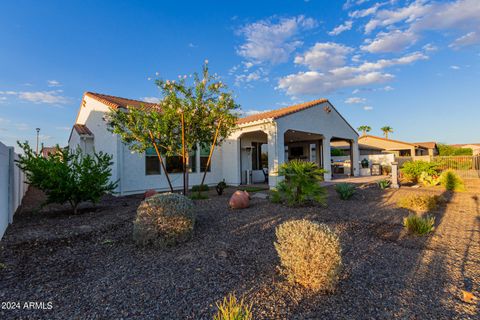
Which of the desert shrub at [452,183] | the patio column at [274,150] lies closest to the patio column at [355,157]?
the desert shrub at [452,183]

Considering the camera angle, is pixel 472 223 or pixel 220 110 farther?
pixel 220 110

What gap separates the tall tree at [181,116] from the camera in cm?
774

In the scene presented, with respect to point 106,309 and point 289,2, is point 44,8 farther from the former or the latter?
point 106,309

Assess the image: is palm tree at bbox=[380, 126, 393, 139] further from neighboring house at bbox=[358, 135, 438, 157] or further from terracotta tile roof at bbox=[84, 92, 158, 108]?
terracotta tile roof at bbox=[84, 92, 158, 108]

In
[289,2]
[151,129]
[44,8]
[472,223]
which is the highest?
[289,2]

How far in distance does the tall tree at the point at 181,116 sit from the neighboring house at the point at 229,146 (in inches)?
70.1

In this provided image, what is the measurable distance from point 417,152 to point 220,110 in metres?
37.3

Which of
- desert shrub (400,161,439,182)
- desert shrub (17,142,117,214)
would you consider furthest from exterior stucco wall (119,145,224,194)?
desert shrub (400,161,439,182)

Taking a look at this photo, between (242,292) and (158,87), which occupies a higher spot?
(158,87)

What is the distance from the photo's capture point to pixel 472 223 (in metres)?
5.50

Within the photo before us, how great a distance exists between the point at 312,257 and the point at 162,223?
262 centimetres

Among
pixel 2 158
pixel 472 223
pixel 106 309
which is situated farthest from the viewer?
pixel 472 223

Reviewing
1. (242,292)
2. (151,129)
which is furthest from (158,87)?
(242,292)

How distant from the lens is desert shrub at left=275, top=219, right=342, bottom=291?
8.36 ft
